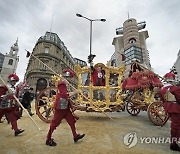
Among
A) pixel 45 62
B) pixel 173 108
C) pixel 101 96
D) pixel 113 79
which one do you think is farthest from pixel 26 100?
pixel 45 62

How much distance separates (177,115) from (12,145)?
3.22 meters

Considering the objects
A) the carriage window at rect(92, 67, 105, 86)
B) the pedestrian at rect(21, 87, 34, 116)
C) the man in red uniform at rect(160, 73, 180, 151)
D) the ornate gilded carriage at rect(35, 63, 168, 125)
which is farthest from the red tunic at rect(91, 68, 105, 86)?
the pedestrian at rect(21, 87, 34, 116)

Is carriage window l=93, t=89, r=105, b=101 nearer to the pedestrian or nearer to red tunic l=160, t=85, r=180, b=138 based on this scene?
red tunic l=160, t=85, r=180, b=138

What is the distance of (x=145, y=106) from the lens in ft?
17.1

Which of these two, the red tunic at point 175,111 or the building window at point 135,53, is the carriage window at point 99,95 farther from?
the building window at point 135,53

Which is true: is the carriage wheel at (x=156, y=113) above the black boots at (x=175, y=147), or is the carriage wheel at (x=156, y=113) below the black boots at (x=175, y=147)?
above

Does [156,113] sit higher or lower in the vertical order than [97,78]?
lower

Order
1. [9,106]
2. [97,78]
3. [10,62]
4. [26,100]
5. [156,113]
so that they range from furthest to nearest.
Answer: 1. [10,62]
2. [26,100]
3. [97,78]
4. [156,113]
5. [9,106]

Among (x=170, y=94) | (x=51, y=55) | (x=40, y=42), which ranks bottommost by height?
(x=170, y=94)

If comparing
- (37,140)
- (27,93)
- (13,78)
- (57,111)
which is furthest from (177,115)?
(27,93)

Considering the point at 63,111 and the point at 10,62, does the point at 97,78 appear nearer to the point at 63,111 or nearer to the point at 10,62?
the point at 63,111

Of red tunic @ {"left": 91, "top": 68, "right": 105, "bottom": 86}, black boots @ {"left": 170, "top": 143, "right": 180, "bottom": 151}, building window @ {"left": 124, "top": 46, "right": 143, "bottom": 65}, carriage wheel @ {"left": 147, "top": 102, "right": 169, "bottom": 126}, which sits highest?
building window @ {"left": 124, "top": 46, "right": 143, "bottom": 65}

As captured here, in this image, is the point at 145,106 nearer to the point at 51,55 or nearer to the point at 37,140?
the point at 37,140

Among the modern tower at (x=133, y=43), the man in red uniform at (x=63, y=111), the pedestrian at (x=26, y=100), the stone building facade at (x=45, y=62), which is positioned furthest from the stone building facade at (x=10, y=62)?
the man in red uniform at (x=63, y=111)
